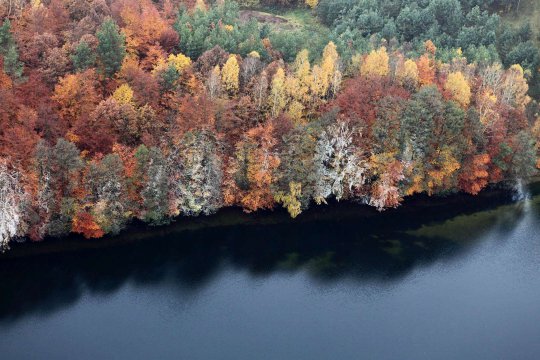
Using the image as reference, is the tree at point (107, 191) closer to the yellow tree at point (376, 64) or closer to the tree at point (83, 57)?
the tree at point (83, 57)

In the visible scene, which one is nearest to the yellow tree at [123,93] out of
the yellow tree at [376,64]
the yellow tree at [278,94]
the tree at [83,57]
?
the tree at [83,57]

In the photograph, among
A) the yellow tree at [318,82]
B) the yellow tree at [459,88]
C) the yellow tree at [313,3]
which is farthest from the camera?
the yellow tree at [313,3]

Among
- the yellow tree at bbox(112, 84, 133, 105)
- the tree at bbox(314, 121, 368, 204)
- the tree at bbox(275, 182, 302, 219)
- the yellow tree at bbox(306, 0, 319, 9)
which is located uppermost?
the yellow tree at bbox(306, 0, 319, 9)

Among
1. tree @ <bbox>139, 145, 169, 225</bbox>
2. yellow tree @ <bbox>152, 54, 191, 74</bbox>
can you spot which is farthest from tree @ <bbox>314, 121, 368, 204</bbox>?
yellow tree @ <bbox>152, 54, 191, 74</bbox>

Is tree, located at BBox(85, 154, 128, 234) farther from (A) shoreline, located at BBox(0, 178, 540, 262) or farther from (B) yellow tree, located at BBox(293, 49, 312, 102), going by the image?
(B) yellow tree, located at BBox(293, 49, 312, 102)

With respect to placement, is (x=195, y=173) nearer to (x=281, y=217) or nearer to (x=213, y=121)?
(x=213, y=121)

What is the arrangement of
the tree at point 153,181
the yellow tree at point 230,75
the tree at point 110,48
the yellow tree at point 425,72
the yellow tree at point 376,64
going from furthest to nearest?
the yellow tree at point 425,72, the yellow tree at point 376,64, the yellow tree at point 230,75, the tree at point 110,48, the tree at point 153,181

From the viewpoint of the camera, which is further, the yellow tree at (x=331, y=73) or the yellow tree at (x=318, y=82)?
the yellow tree at (x=331, y=73)

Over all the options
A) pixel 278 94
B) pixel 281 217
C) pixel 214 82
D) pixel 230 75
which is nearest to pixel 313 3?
pixel 278 94
